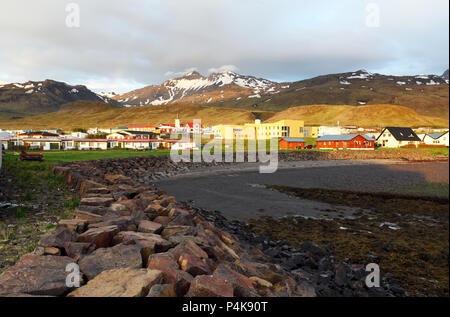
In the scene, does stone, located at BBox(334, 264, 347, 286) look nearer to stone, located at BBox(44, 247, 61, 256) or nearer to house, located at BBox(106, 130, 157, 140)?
stone, located at BBox(44, 247, 61, 256)

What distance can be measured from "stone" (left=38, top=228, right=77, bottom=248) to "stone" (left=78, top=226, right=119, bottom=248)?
235mm

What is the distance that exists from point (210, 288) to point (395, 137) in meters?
94.9

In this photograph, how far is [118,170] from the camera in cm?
3300

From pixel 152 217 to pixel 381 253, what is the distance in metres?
10.0

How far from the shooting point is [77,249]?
5664 mm

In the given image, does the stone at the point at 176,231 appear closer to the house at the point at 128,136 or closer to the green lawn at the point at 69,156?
the green lawn at the point at 69,156

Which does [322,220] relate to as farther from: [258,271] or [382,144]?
[382,144]

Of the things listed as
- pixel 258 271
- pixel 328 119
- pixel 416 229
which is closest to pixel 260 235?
pixel 258 271

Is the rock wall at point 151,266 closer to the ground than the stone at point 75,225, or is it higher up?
closer to the ground

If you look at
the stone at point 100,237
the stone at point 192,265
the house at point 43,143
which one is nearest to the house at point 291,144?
the house at point 43,143

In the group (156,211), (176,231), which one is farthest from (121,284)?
(156,211)

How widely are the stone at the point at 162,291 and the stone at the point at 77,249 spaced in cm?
237

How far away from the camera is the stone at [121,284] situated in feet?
13.1

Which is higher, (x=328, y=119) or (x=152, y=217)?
(x=328, y=119)
